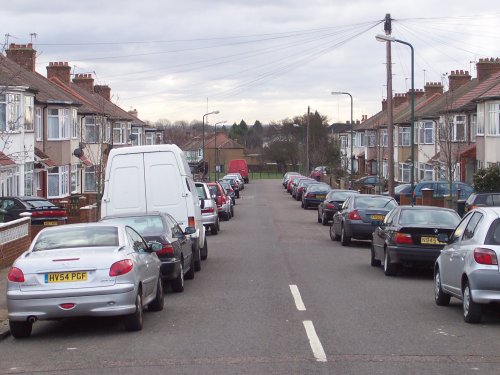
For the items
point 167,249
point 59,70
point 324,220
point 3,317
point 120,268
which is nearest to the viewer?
point 120,268

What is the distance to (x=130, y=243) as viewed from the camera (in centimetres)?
1154

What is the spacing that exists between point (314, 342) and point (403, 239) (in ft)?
24.3

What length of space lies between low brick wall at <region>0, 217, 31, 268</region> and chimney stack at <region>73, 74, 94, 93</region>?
4124 centimetres

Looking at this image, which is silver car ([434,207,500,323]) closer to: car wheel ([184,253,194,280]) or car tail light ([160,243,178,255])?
car tail light ([160,243,178,255])

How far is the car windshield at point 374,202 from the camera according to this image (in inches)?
960

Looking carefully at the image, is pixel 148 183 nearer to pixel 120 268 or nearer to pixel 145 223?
pixel 145 223

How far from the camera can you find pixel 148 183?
17.9 metres

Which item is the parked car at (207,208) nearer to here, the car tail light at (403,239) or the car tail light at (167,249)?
the car tail light at (403,239)

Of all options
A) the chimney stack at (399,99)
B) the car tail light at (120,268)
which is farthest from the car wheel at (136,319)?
the chimney stack at (399,99)

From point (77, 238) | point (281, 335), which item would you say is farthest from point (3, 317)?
point (281, 335)

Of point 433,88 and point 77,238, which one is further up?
point 433,88

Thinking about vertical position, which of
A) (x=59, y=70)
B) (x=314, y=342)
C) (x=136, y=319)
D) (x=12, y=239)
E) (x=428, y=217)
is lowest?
(x=314, y=342)

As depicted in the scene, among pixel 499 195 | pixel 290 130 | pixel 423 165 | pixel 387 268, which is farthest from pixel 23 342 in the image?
pixel 290 130

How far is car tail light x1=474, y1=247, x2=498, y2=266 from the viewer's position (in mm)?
10875
